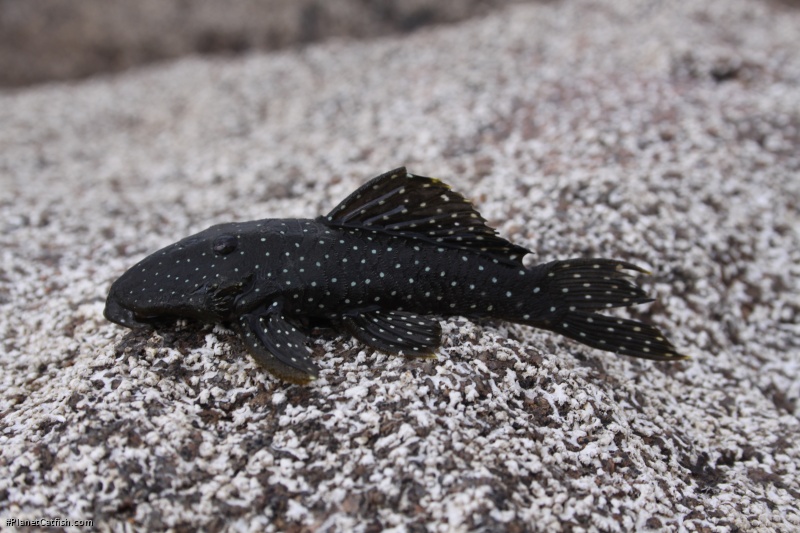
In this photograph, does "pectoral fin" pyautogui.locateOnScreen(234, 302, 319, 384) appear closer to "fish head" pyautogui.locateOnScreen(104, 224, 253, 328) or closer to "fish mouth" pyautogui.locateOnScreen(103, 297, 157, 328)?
"fish head" pyautogui.locateOnScreen(104, 224, 253, 328)

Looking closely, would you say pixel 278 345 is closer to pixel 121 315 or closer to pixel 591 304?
pixel 121 315

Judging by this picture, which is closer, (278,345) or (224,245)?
(278,345)

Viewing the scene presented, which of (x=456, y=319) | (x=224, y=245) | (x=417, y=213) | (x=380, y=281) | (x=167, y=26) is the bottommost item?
(x=456, y=319)

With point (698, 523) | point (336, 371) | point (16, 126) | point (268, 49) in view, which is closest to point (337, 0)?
point (268, 49)

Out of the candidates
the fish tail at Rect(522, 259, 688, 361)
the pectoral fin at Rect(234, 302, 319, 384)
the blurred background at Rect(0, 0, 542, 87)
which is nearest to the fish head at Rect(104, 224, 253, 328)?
the pectoral fin at Rect(234, 302, 319, 384)

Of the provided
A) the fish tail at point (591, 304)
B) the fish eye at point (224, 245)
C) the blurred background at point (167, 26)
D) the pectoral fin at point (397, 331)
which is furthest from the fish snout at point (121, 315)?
the blurred background at point (167, 26)

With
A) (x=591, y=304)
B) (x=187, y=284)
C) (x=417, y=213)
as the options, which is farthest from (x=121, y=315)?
(x=591, y=304)

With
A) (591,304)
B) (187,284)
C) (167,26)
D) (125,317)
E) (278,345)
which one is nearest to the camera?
(278,345)

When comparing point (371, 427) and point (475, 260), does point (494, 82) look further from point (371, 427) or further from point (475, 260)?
point (371, 427)

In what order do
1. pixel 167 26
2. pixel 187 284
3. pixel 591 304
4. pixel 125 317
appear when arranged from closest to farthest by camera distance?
pixel 187 284 → pixel 125 317 → pixel 591 304 → pixel 167 26
